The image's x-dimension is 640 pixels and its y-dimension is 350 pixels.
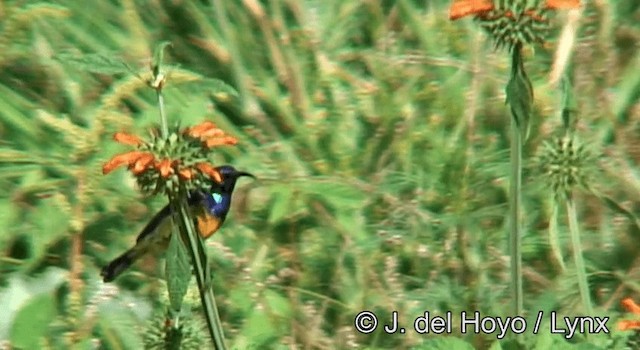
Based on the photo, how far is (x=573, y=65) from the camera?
120 inches

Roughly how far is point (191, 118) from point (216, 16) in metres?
0.36

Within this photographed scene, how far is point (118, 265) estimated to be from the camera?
2.60 metres

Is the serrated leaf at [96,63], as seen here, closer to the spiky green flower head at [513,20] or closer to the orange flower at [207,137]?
the orange flower at [207,137]

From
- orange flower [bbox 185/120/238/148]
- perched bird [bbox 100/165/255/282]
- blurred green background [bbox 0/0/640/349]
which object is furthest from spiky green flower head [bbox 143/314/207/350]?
orange flower [bbox 185/120/238/148]

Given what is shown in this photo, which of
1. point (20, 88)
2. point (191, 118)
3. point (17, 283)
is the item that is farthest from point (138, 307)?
point (20, 88)

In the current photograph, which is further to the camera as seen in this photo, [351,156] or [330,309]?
[351,156]

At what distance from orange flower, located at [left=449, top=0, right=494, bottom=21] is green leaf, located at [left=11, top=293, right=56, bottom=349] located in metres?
1.06

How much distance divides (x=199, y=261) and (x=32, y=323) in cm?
85

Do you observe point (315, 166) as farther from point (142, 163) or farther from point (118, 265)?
point (142, 163)

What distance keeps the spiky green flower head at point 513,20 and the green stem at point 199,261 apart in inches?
15.2

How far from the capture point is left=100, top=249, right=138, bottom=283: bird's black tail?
8.46ft

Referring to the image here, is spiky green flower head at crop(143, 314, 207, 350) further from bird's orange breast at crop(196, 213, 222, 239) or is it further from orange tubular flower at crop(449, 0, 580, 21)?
orange tubular flower at crop(449, 0, 580, 21)

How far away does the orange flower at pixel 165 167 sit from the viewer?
1.65 metres

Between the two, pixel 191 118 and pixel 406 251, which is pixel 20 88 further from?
pixel 406 251
